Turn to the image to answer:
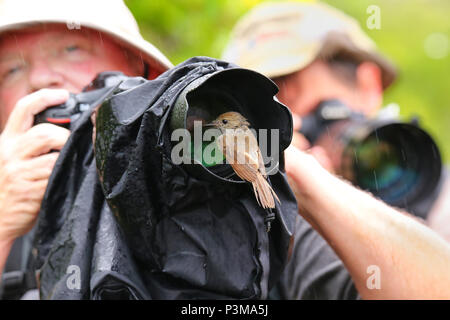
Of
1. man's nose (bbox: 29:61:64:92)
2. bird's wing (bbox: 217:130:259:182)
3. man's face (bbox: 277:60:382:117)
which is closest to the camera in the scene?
bird's wing (bbox: 217:130:259:182)

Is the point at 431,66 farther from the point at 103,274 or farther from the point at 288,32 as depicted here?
the point at 103,274

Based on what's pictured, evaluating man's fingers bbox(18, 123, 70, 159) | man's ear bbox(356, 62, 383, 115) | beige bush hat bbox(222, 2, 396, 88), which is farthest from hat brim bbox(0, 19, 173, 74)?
man's ear bbox(356, 62, 383, 115)

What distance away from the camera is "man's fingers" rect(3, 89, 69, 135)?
57.5 inches

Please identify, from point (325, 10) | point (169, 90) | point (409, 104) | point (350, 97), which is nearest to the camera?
point (169, 90)

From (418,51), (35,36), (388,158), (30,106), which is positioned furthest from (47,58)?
(418,51)

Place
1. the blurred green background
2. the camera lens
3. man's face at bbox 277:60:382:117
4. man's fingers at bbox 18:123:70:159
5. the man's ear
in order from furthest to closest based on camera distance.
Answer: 1. the blurred green background
2. the man's ear
3. man's face at bbox 277:60:382:117
4. the camera lens
5. man's fingers at bbox 18:123:70:159

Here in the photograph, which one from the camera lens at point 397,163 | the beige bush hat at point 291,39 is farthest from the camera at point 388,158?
the beige bush hat at point 291,39

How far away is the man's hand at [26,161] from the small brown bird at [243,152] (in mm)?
500

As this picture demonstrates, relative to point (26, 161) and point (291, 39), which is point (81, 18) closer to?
point (26, 161)

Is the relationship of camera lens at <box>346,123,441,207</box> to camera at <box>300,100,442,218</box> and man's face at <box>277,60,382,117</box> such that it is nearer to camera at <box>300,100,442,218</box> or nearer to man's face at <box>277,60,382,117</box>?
camera at <box>300,100,442,218</box>

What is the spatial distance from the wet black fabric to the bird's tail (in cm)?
4

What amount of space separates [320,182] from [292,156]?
0.32 ft
